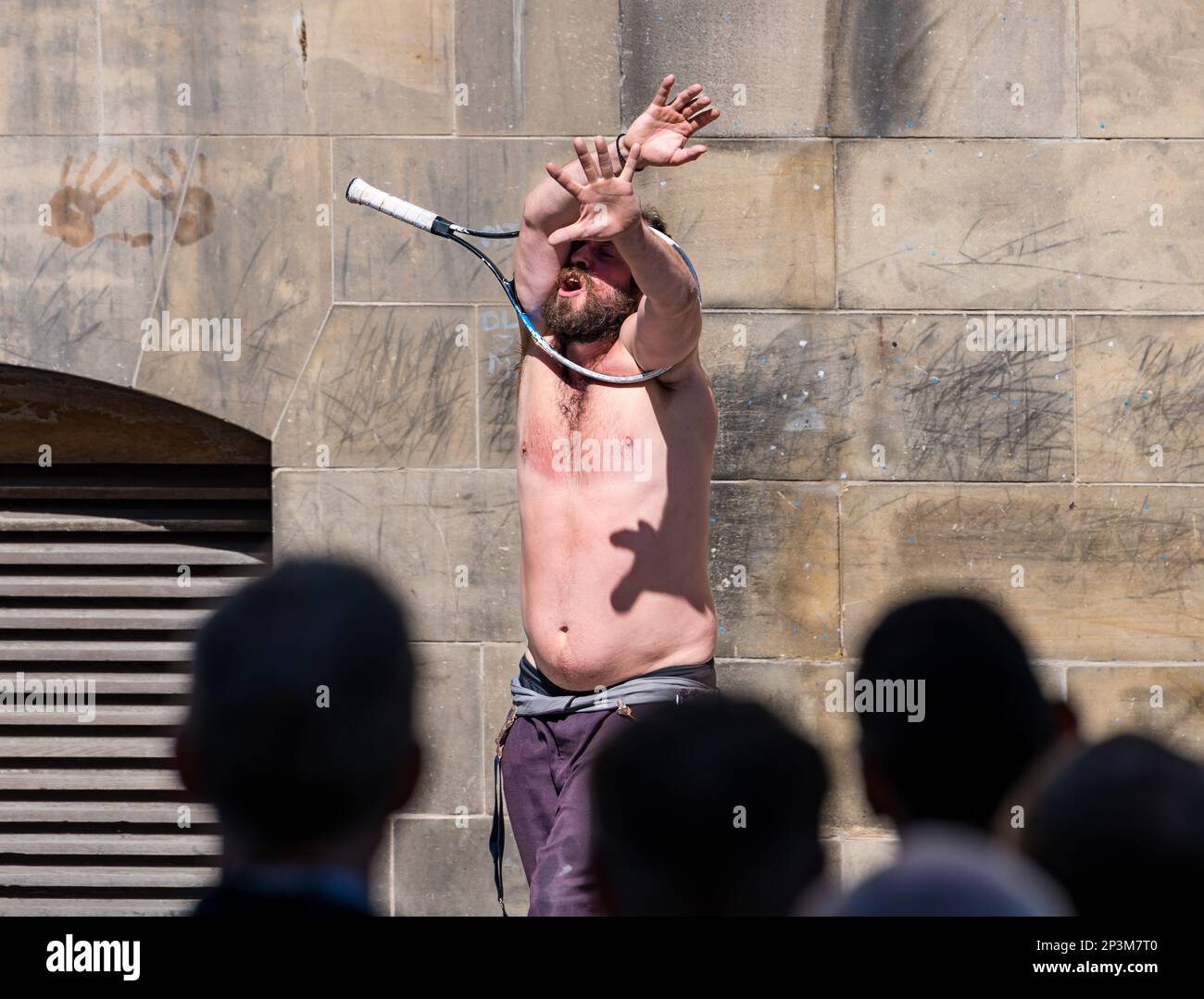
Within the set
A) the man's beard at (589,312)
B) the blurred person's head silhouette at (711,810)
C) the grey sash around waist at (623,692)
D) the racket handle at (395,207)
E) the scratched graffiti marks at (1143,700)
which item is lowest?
the scratched graffiti marks at (1143,700)

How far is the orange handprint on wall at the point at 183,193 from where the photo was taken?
4645 millimetres

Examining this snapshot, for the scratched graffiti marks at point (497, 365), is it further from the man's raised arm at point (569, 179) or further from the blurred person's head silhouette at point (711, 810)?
the blurred person's head silhouette at point (711, 810)

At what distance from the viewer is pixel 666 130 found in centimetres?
306

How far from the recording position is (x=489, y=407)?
467 cm

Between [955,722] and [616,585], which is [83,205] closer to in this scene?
[616,585]

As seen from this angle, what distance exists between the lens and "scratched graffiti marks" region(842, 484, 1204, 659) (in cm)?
466

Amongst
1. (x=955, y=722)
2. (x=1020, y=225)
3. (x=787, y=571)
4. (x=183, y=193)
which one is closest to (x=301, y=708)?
(x=955, y=722)

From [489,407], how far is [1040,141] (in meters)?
2.31

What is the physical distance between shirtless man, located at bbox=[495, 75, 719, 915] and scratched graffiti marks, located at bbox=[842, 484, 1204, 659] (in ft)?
4.62

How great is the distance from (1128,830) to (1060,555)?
3.53 m

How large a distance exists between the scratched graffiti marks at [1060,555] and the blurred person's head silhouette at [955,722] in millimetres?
2762

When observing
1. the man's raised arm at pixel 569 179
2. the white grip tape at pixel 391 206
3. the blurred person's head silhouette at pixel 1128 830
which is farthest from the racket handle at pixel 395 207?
the blurred person's head silhouette at pixel 1128 830

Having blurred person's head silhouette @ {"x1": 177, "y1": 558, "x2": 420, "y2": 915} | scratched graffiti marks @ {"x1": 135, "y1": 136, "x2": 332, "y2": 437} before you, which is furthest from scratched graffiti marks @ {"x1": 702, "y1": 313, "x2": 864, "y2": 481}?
blurred person's head silhouette @ {"x1": 177, "y1": 558, "x2": 420, "y2": 915}

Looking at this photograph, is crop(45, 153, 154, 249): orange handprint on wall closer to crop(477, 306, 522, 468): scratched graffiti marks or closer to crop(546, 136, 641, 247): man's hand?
crop(477, 306, 522, 468): scratched graffiti marks
